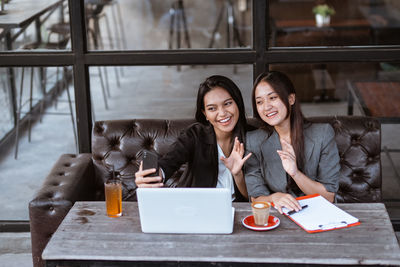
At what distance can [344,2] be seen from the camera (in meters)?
6.01

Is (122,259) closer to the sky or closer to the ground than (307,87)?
closer to the ground

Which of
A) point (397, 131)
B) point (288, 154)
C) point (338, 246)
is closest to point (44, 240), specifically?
point (288, 154)

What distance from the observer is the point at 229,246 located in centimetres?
176

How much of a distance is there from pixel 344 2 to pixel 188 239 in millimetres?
4831

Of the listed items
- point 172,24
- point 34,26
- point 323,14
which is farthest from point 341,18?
point 34,26

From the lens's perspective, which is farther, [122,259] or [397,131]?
[397,131]

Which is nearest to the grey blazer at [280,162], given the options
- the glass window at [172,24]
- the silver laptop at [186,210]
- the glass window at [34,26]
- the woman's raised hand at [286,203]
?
the woman's raised hand at [286,203]

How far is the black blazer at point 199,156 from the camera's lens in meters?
2.40

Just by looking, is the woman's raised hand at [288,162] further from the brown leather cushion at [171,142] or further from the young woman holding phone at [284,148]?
the brown leather cushion at [171,142]

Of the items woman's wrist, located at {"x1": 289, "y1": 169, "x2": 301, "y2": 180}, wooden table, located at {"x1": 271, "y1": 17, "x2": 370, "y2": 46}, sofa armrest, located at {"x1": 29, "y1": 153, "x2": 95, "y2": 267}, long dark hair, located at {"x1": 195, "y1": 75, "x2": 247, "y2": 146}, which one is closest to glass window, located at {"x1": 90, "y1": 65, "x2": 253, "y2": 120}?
wooden table, located at {"x1": 271, "y1": 17, "x2": 370, "y2": 46}

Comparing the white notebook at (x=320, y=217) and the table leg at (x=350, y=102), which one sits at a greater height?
the table leg at (x=350, y=102)

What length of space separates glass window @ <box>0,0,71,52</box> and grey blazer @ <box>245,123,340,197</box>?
128 centimetres

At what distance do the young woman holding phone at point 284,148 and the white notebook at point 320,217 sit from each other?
24 cm

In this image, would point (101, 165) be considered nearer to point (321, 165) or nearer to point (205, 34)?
point (321, 165)
